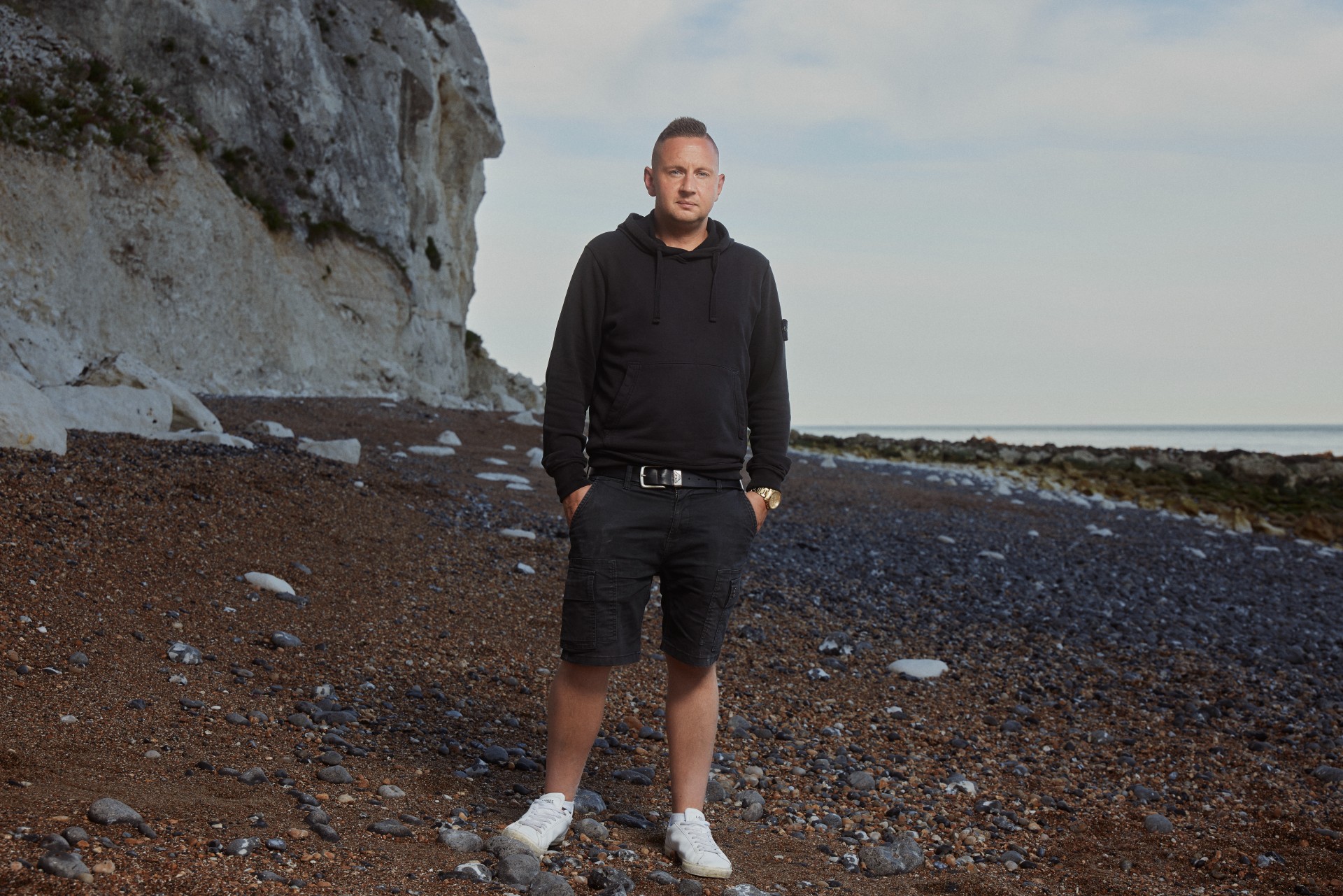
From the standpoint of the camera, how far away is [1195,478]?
28062mm

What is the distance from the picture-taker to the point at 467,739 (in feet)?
15.4

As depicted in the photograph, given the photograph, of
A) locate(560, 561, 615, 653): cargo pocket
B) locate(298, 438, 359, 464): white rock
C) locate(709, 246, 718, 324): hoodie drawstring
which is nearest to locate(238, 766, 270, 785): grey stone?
locate(560, 561, 615, 653): cargo pocket

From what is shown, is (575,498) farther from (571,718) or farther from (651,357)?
(571,718)

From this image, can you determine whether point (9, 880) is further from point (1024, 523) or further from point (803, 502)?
point (1024, 523)

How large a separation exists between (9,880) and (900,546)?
33.1 feet

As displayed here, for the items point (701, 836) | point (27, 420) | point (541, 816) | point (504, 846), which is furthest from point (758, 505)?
point (27, 420)

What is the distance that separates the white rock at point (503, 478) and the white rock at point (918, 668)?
572cm

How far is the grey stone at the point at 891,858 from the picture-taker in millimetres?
3852

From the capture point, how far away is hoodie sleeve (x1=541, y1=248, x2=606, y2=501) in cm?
349

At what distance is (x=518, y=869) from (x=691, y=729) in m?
0.81

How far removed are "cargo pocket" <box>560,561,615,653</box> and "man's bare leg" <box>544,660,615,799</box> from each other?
139 millimetres

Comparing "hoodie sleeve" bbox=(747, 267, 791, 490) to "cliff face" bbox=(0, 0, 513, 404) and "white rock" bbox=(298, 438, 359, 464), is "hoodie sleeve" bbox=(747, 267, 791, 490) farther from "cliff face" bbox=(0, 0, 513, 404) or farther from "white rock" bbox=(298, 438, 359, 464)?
"cliff face" bbox=(0, 0, 513, 404)

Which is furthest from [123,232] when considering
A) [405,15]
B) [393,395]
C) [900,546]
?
[900,546]

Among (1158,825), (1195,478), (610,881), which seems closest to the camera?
→ (610,881)
